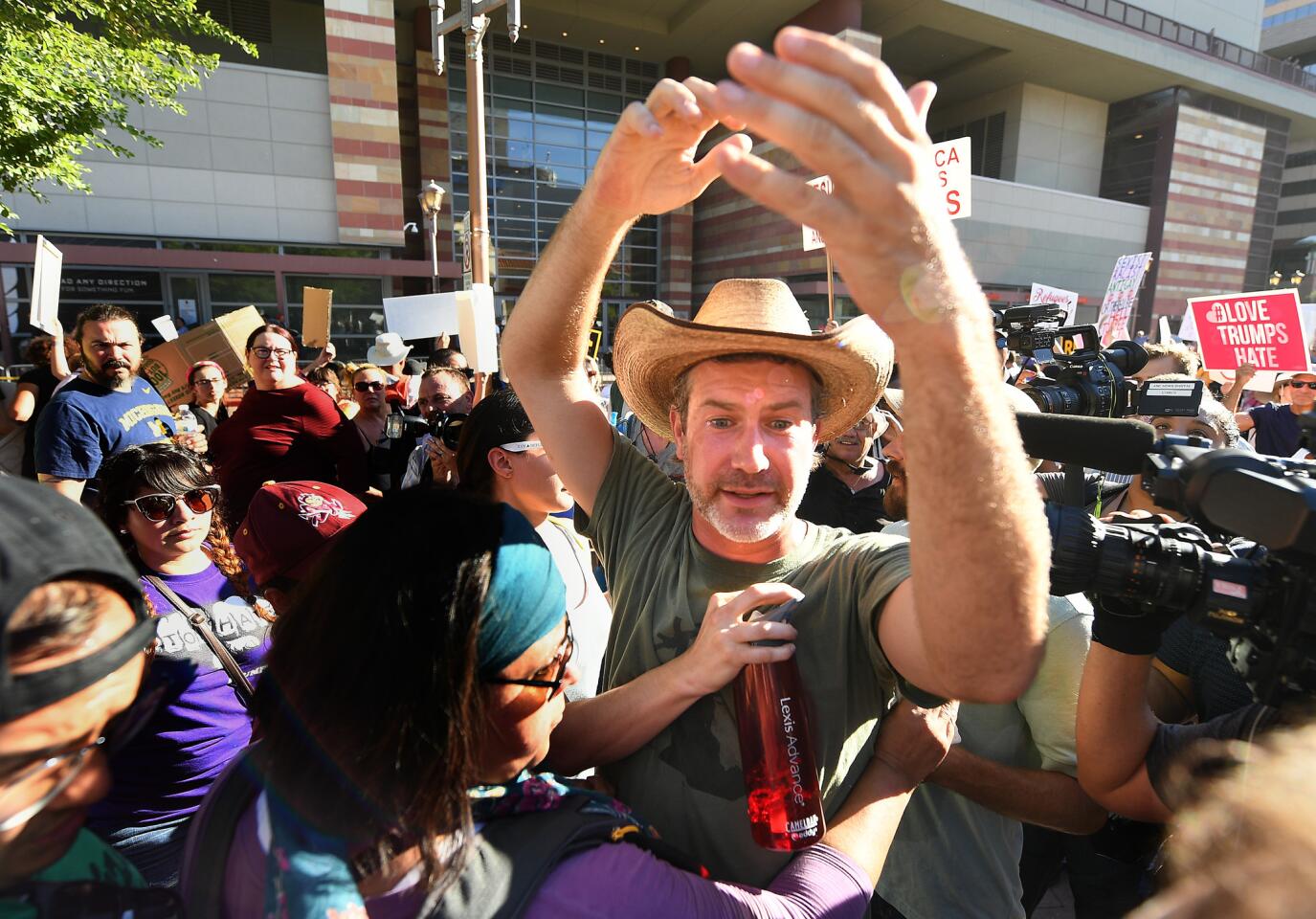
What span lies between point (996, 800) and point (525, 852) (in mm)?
1108

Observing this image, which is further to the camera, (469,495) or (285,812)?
(469,495)

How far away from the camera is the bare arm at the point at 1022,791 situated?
58.2 inches

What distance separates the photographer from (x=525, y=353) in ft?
5.37

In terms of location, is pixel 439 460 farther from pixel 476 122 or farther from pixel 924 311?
pixel 476 122

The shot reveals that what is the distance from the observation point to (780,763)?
1099mm

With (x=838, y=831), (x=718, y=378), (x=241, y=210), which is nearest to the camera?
(x=838, y=831)

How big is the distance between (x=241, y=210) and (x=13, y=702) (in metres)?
17.5

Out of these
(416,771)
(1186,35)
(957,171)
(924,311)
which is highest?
(1186,35)

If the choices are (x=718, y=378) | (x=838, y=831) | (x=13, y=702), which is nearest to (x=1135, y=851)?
(x=838, y=831)

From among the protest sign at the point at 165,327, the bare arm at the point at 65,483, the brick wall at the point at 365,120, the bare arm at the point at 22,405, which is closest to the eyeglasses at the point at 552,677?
the bare arm at the point at 65,483

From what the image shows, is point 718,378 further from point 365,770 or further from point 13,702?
point 13,702

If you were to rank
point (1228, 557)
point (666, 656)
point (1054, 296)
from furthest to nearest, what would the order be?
point (1054, 296), point (666, 656), point (1228, 557)

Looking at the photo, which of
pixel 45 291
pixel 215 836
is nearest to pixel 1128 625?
pixel 215 836

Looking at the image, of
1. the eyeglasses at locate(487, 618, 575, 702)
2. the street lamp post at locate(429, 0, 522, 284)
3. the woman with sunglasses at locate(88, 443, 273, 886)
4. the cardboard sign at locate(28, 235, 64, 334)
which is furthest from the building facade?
the eyeglasses at locate(487, 618, 575, 702)
